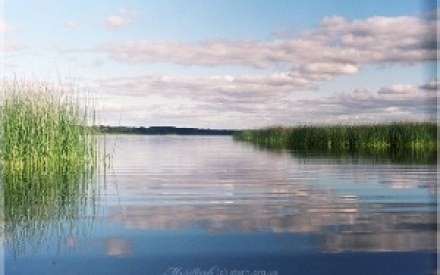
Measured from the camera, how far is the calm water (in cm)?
312

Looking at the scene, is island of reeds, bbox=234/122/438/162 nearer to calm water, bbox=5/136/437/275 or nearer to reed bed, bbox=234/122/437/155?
reed bed, bbox=234/122/437/155

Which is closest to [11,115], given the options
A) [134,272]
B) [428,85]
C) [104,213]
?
[104,213]

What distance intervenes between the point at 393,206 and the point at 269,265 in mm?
1927

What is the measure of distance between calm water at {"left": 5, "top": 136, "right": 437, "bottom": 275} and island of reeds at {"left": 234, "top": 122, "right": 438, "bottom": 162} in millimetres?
6145

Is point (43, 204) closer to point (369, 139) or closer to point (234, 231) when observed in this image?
point (234, 231)

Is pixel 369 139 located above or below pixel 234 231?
above

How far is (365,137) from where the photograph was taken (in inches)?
515

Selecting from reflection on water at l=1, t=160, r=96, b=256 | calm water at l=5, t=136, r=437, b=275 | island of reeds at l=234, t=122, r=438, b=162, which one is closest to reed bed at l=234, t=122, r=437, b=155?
island of reeds at l=234, t=122, r=438, b=162

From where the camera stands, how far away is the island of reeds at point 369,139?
1220 cm

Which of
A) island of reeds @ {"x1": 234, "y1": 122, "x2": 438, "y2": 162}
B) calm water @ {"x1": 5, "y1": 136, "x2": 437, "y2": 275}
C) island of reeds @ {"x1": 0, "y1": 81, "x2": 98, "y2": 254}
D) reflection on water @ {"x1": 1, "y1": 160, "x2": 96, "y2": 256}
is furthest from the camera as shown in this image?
island of reeds @ {"x1": 234, "y1": 122, "x2": 438, "y2": 162}

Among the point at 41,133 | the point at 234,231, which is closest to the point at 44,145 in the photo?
the point at 41,133

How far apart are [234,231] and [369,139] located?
9.66 metres

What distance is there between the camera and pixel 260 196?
532cm

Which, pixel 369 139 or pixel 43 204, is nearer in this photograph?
pixel 43 204
